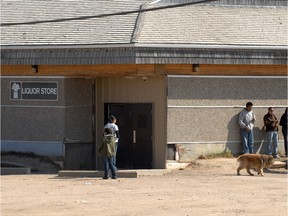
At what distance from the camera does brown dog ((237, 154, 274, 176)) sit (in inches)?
951

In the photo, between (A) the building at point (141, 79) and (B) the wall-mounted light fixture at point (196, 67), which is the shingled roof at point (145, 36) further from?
(B) the wall-mounted light fixture at point (196, 67)

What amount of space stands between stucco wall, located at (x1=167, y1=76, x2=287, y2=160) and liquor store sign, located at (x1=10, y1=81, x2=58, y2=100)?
4.02 m

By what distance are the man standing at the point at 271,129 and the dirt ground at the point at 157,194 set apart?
5.04 feet

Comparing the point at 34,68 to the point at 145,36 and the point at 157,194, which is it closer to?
the point at 145,36

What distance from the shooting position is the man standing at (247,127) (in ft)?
88.9

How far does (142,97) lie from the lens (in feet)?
90.1

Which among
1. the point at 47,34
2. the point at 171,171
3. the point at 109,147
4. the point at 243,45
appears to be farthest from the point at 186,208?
the point at 47,34

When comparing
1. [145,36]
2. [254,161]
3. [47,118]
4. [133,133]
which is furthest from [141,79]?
[254,161]

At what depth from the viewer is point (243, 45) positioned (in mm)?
26625

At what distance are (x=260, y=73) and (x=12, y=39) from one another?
818 centimetres

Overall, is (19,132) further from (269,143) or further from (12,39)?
(269,143)

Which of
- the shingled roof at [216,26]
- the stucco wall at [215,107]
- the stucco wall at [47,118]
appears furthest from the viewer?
the stucco wall at [47,118]

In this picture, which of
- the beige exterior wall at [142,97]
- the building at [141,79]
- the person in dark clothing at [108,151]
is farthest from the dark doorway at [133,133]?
the person in dark clothing at [108,151]

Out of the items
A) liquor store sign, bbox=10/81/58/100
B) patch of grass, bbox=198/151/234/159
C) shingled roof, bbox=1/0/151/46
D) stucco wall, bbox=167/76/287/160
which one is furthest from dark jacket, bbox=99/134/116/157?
liquor store sign, bbox=10/81/58/100
